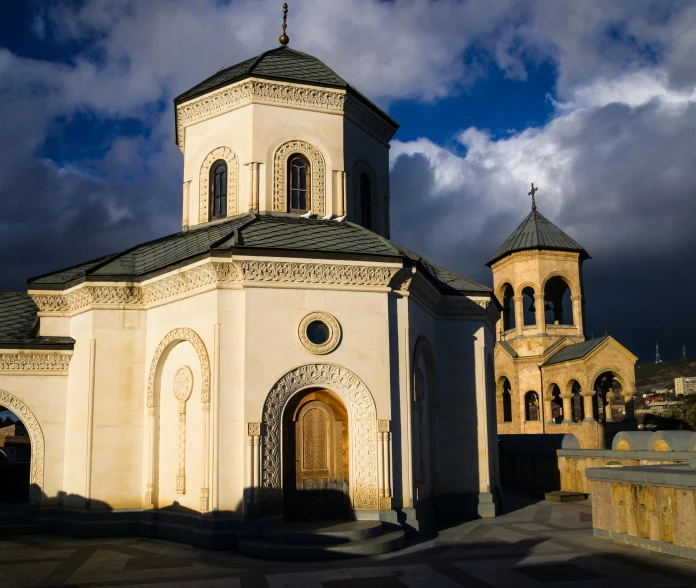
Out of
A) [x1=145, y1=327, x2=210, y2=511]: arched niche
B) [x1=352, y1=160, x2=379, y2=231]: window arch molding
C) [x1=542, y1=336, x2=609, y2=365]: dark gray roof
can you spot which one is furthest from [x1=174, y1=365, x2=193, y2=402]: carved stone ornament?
[x1=542, y1=336, x2=609, y2=365]: dark gray roof

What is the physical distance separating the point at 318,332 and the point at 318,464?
95.9 inches

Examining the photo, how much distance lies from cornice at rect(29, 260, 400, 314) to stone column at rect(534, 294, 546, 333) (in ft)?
69.4

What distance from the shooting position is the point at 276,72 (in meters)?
16.0

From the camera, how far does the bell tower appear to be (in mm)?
32625

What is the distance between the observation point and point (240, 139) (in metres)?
15.8

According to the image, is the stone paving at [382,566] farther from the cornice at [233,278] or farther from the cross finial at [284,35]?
the cross finial at [284,35]

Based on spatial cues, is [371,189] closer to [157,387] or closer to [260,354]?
[260,354]

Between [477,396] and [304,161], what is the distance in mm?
6909

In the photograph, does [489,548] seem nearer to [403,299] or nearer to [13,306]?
[403,299]

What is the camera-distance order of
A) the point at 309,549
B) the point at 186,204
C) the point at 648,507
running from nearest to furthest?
the point at 309,549, the point at 648,507, the point at 186,204

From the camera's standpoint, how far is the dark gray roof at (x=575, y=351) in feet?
95.3

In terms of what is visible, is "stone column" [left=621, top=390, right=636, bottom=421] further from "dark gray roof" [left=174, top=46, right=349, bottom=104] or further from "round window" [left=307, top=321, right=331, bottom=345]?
"round window" [left=307, top=321, right=331, bottom=345]

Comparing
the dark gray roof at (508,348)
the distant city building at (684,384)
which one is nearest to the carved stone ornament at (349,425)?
the dark gray roof at (508,348)

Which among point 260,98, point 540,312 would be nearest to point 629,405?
point 540,312
